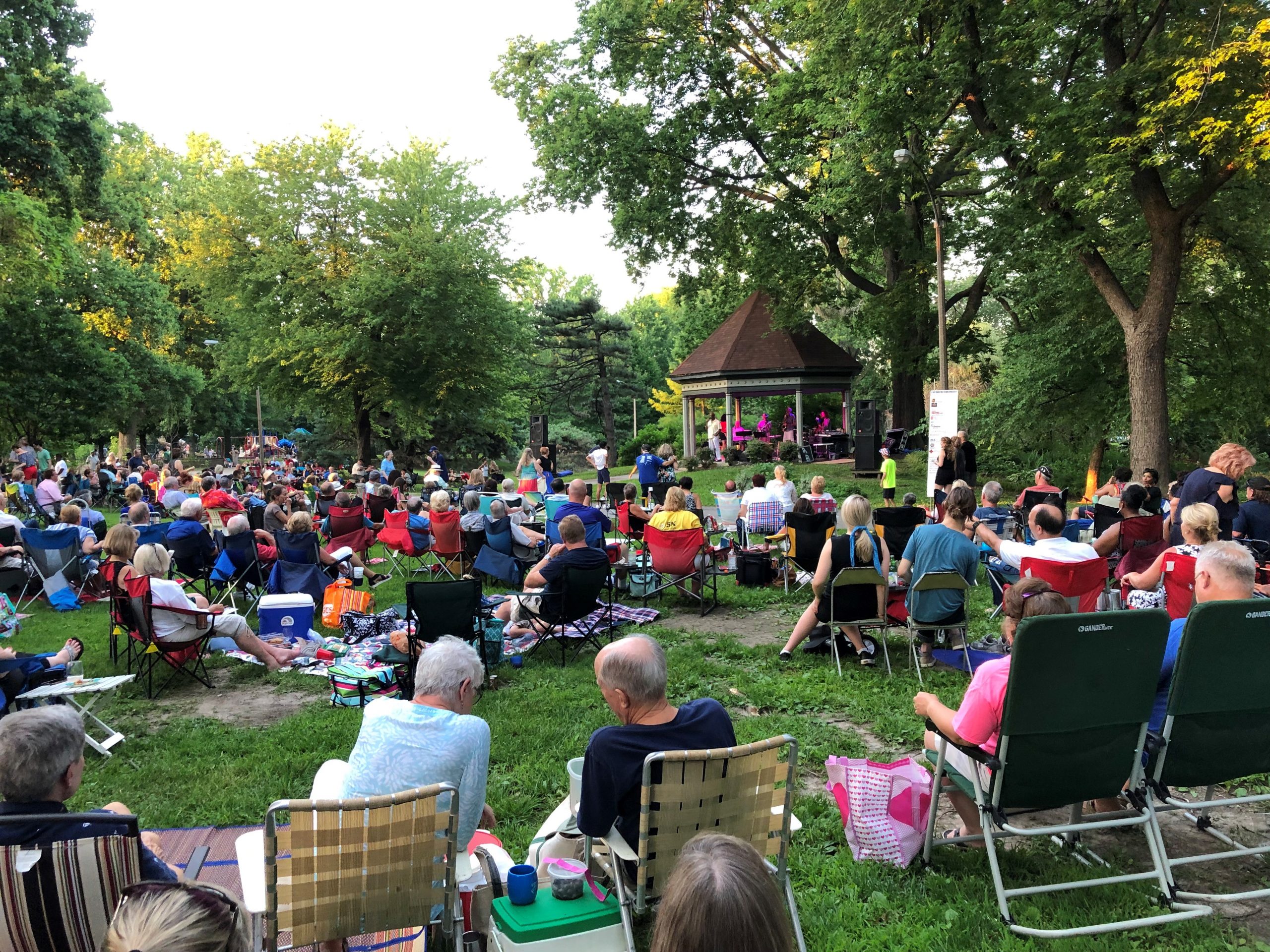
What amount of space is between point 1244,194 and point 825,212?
810 cm

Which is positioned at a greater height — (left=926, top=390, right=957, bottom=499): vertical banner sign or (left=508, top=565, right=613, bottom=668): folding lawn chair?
(left=926, top=390, right=957, bottom=499): vertical banner sign

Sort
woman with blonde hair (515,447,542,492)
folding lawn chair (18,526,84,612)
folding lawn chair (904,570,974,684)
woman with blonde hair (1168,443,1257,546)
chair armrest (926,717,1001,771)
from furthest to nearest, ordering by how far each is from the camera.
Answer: woman with blonde hair (515,447,542,492)
folding lawn chair (18,526,84,612)
woman with blonde hair (1168,443,1257,546)
folding lawn chair (904,570,974,684)
chair armrest (926,717,1001,771)

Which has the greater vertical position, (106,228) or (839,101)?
(106,228)

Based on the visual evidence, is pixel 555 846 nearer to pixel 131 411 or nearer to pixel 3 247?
pixel 3 247

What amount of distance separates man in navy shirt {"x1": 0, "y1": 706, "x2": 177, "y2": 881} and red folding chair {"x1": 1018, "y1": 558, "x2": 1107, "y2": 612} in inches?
230

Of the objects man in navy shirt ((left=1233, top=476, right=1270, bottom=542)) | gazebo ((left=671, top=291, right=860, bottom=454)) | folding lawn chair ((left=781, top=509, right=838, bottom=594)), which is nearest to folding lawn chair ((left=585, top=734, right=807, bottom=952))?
folding lawn chair ((left=781, top=509, right=838, bottom=594))

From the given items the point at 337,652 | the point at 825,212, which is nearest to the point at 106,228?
the point at 825,212

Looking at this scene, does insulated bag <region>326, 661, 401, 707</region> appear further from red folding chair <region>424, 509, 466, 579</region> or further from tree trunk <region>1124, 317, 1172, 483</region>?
tree trunk <region>1124, 317, 1172, 483</region>

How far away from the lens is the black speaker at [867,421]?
21328 mm

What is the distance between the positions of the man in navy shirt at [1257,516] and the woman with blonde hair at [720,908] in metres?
7.14

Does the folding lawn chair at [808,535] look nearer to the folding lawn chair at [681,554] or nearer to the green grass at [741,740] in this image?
the folding lawn chair at [681,554]

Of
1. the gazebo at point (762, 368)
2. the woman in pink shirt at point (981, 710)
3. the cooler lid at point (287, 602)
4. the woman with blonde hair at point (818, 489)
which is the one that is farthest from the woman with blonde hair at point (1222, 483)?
the gazebo at point (762, 368)

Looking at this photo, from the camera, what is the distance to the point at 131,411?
2747 cm

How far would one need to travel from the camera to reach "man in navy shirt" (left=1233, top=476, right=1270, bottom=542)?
688 centimetres
